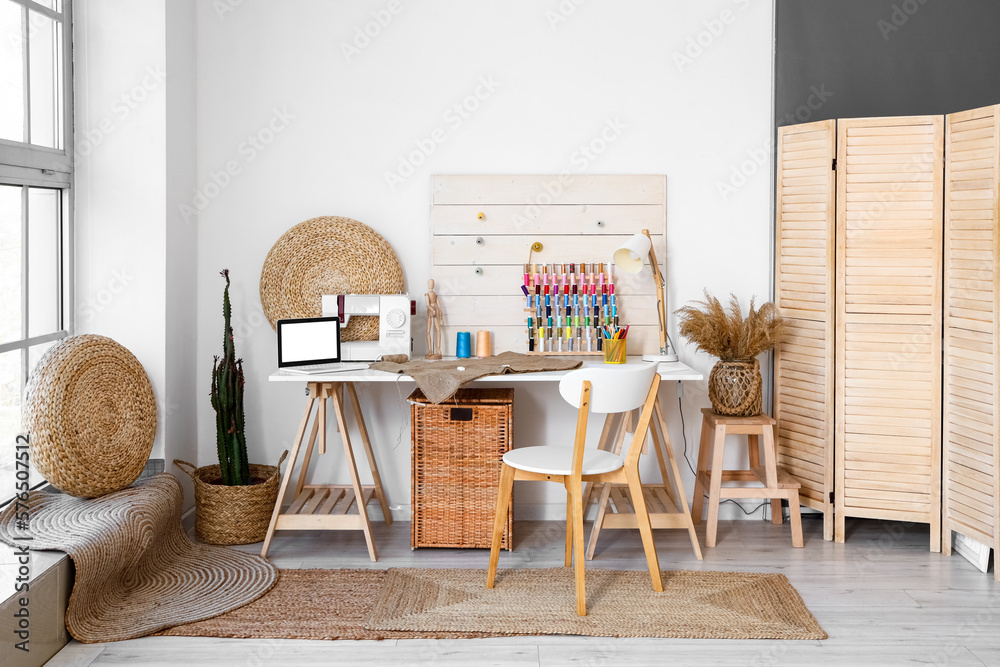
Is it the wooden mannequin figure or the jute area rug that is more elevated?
the wooden mannequin figure

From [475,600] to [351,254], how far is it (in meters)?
1.57

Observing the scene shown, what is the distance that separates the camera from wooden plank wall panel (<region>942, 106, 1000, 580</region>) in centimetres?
304

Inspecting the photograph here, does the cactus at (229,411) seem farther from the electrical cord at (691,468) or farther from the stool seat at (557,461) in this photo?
the electrical cord at (691,468)

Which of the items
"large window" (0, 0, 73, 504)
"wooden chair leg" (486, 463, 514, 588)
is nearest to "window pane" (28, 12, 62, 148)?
"large window" (0, 0, 73, 504)

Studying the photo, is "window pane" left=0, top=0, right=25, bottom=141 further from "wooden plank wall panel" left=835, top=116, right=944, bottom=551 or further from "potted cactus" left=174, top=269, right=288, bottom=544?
"wooden plank wall panel" left=835, top=116, right=944, bottom=551

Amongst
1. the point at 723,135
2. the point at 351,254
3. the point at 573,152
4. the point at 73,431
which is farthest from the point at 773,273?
the point at 73,431

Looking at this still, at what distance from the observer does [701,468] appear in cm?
360

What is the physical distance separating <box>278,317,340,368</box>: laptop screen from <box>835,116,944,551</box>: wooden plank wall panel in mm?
2015

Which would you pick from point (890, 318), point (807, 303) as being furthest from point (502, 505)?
point (890, 318)

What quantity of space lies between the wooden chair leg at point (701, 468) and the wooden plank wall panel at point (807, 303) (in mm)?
331

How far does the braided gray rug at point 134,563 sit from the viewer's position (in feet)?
8.33

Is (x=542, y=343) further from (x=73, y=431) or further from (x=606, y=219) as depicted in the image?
(x=73, y=431)

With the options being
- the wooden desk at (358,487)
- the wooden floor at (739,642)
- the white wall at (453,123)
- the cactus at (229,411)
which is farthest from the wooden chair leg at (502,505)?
the cactus at (229,411)

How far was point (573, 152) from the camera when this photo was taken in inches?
145
